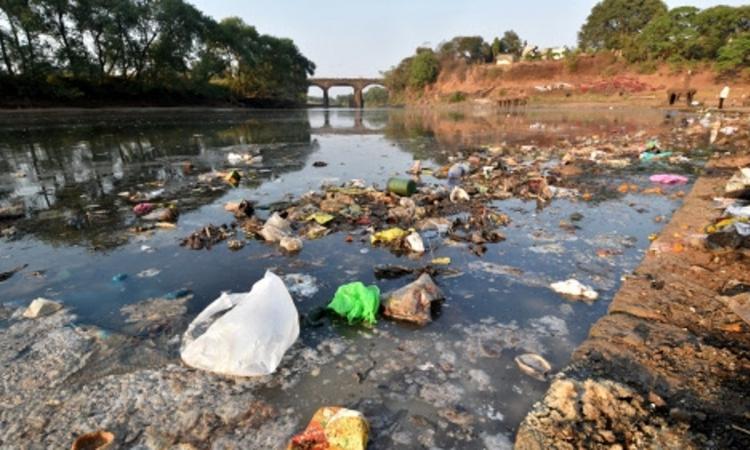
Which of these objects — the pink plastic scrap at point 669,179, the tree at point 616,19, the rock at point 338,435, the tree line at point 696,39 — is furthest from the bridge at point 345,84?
the rock at point 338,435

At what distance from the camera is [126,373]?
6.42ft

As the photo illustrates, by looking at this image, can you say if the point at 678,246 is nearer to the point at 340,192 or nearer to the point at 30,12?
the point at 340,192

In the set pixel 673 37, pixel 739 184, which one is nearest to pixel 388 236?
pixel 739 184

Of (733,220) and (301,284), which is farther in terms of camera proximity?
(733,220)

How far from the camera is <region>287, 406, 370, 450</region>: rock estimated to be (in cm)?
149

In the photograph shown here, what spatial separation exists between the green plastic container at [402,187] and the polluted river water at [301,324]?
3.70 feet

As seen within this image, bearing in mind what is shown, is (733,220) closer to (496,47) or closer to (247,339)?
(247,339)

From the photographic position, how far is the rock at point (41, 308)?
2.46 m

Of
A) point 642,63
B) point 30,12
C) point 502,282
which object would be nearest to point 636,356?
point 502,282

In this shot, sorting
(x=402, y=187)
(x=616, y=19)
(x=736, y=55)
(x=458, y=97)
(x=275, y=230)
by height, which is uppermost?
(x=616, y=19)

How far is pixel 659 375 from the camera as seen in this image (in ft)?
6.07

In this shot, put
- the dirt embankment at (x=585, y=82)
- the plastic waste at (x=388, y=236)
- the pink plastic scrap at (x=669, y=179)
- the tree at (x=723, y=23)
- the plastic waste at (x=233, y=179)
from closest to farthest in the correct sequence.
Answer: the plastic waste at (x=388, y=236), the pink plastic scrap at (x=669, y=179), the plastic waste at (x=233, y=179), the dirt embankment at (x=585, y=82), the tree at (x=723, y=23)

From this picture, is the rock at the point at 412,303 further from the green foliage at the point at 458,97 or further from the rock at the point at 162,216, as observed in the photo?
the green foliage at the point at 458,97

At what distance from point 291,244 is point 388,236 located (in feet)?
2.96
